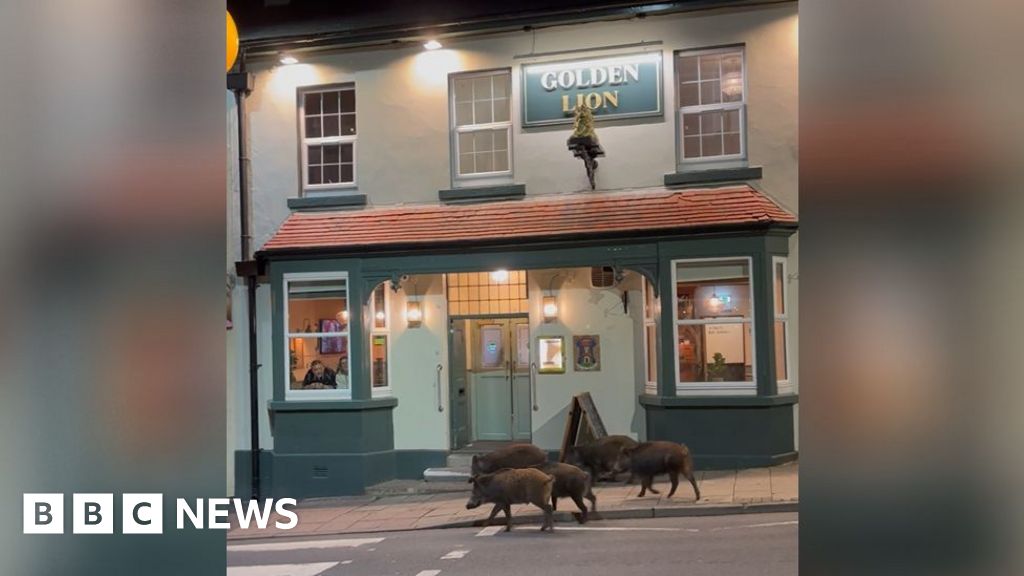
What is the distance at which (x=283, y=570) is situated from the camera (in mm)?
→ 6086

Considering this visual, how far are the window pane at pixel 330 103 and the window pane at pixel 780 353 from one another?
6545 mm

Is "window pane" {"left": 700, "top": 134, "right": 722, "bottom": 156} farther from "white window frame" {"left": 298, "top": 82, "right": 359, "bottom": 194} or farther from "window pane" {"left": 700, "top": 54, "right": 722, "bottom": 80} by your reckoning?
"white window frame" {"left": 298, "top": 82, "right": 359, "bottom": 194}

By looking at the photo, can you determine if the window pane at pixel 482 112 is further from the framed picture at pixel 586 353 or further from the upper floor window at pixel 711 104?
the framed picture at pixel 586 353

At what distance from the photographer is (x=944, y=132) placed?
185 centimetres

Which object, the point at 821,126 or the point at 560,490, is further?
the point at 560,490

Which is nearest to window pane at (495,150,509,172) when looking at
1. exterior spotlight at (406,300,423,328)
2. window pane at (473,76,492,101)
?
window pane at (473,76,492,101)

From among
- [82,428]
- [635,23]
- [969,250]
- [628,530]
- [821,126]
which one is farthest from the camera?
[635,23]

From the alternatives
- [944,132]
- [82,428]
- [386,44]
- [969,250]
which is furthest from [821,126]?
[386,44]

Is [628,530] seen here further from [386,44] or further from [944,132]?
[386,44]

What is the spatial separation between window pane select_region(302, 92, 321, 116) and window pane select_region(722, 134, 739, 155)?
5.51m

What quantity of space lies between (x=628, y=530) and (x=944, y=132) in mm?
6032

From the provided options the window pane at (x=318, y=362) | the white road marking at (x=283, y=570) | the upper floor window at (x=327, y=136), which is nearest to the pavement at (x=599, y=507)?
the white road marking at (x=283, y=570)

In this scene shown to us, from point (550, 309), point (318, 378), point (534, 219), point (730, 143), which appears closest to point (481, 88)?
point (534, 219)

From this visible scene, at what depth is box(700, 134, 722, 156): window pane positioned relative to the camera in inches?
380
